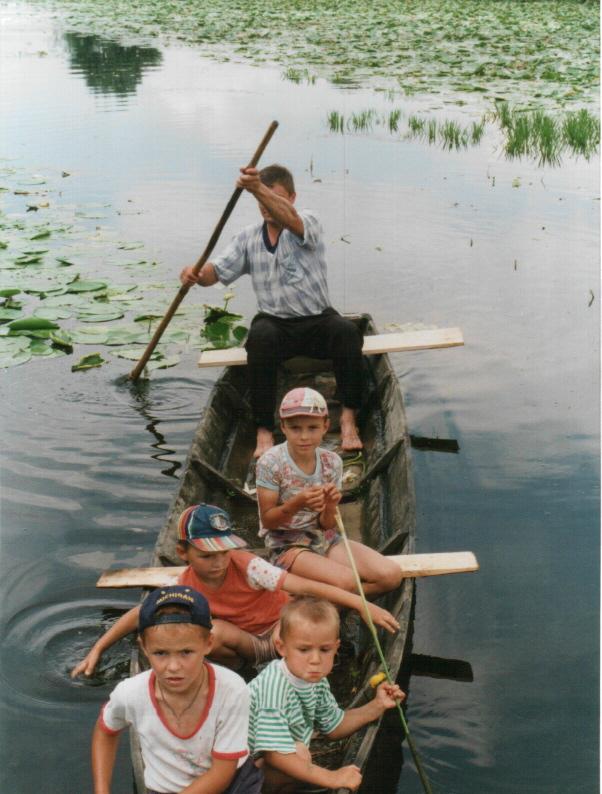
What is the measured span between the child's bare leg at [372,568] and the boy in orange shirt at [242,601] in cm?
25

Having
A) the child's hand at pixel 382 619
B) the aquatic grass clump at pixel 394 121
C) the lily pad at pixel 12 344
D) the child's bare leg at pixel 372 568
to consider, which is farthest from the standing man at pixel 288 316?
the aquatic grass clump at pixel 394 121

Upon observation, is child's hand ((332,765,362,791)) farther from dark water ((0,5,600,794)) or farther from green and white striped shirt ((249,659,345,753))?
dark water ((0,5,600,794))

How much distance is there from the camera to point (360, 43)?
18922mm

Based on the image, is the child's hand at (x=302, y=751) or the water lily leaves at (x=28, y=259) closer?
the child's hand at (x=302, y=751)

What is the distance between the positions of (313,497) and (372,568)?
39 centimetres

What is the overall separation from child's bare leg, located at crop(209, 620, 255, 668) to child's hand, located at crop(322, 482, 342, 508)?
1.86 ft

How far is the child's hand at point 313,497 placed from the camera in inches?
130

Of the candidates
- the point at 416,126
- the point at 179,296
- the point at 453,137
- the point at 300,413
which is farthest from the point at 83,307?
the point at 416,126

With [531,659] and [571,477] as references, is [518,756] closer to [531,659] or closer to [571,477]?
[531,659]

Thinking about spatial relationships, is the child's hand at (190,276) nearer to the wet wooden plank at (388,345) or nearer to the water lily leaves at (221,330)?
the wet wooden plank at (388,345)

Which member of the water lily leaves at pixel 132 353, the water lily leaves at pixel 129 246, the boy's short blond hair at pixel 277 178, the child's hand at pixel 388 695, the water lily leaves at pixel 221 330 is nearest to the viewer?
the child's hand at pixel 388 695

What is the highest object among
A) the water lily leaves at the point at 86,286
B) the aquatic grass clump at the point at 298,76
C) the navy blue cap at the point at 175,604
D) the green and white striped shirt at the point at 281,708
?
the aquatic grass clump at the point at 298,76

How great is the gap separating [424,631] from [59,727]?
1578mm

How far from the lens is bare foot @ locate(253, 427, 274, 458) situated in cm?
490
